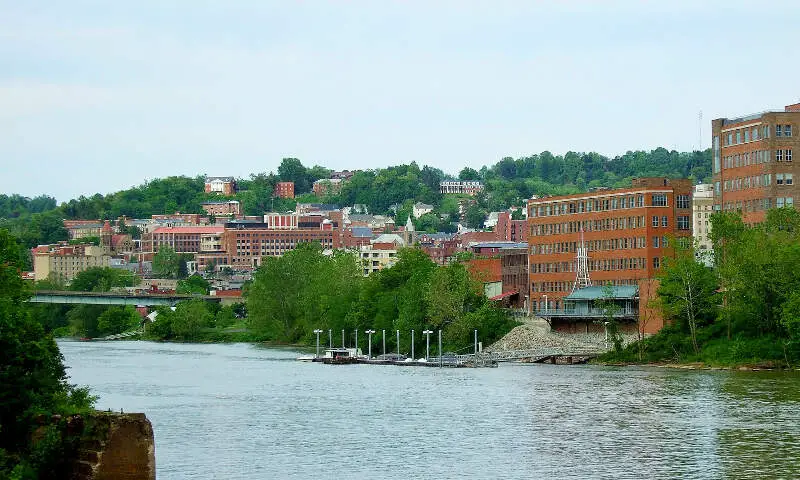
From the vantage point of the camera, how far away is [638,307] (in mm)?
159625

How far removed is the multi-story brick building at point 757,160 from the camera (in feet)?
527

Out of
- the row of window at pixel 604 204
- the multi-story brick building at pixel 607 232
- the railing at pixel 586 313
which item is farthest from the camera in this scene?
the row of window at pixel 604 204

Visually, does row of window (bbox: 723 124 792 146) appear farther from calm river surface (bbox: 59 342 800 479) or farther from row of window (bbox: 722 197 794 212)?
calm river surface (bbox: 59 342 800 479)

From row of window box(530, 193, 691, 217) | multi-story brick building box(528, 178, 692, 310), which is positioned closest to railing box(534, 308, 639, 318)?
multi-story brick building box(528, 178, 692, 310)

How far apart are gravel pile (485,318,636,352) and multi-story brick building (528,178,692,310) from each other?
323 inches

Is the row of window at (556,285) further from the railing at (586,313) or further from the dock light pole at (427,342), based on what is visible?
the dock light pole at (427,342)

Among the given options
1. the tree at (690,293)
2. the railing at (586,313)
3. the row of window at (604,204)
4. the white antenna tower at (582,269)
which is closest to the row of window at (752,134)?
the row of window at (604,204)

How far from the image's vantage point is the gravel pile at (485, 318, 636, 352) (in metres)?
160

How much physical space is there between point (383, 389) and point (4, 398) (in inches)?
2617

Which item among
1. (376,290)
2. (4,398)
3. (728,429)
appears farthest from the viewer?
(376,290)

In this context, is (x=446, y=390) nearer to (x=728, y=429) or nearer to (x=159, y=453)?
(x=728, y=429)

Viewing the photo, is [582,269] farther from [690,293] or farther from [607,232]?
[690,293]

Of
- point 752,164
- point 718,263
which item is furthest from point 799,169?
point 718,263

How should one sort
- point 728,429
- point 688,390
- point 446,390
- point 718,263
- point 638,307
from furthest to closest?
1. point 638,307
2. point 718,263
3. point 446,390
4. point 688,390
5. point 728,429
